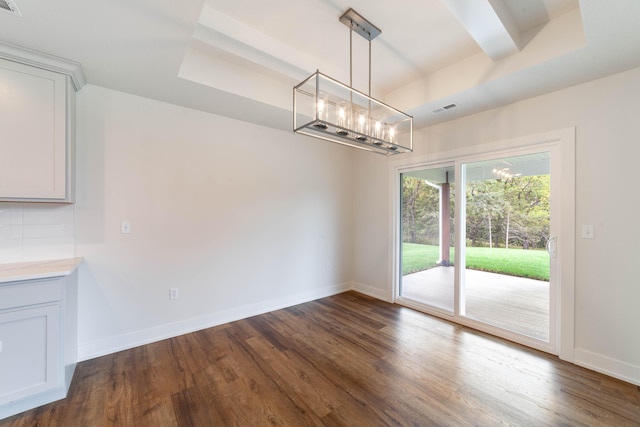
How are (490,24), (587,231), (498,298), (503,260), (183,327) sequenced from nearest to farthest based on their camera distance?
1. (490,24)
2. (587,231)
3. (183,327)
4. (503,260)
5. (498,298)

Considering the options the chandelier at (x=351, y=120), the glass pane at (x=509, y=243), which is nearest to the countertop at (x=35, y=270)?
the chandelier at (x=351, y=120)

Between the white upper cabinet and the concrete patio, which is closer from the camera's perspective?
the white upper cabinet

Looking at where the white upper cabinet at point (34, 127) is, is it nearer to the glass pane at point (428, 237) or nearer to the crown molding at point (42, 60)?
the crown molding at point (42, 60)

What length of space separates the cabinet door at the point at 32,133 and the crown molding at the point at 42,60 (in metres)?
0.04

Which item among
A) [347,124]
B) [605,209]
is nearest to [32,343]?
[347,124]

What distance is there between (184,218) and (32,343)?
4.83ft

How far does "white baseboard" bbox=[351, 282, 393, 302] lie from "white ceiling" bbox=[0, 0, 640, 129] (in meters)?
2.68

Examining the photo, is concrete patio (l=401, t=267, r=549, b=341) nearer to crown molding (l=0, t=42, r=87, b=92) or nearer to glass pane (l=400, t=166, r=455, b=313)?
glass pane (l=400, t=166, r=455, b=313)

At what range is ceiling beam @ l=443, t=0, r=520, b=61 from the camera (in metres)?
1.66

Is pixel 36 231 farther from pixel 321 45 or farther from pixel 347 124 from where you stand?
pixel 321 45

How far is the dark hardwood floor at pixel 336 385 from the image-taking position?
5.54ft

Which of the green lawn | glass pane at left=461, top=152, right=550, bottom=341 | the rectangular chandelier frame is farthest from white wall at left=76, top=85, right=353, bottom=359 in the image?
glass pane at left=461, top=152, right=550, bottom=341

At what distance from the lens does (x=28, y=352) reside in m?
1.70

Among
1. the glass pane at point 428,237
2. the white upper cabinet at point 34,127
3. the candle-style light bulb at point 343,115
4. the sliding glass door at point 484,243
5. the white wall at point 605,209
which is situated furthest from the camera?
the glass pane at point 428,237
